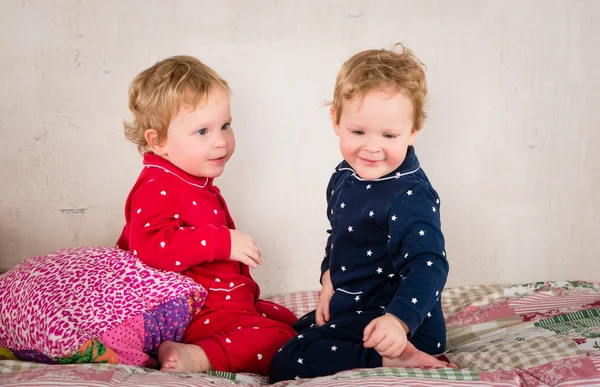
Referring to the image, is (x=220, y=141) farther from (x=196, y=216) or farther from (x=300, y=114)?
(x=300, y=114)

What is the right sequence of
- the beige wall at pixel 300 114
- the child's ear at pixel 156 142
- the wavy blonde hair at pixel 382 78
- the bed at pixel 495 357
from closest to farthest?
the bed at pixel 495 357
the wavy blonde hair at pixel 382 78
the child's ear at pixel 156 142
the beige wall at pixel 300 114

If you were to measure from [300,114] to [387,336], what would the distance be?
1.12m

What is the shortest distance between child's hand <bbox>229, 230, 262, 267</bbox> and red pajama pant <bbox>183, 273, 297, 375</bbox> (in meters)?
0.09

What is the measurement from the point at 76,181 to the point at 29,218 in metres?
0.21

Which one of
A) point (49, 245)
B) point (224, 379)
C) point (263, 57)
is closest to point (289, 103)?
point (263, 57)

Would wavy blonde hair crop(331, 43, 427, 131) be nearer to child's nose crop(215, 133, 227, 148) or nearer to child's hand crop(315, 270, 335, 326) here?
child's nose crop(215, 133, 227, 148)

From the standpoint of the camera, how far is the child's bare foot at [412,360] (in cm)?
142

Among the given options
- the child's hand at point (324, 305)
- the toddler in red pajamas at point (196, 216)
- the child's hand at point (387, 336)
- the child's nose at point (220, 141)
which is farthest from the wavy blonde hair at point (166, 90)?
the child's hand at point (387, 336)

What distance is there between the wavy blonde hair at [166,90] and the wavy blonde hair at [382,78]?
0.36m

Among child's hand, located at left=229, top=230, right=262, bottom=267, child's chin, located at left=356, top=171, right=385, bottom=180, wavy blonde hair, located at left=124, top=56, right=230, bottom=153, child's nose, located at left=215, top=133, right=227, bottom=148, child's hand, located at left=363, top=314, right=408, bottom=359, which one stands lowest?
child's hand, located at left=363, top=314, right=408, bottom=359

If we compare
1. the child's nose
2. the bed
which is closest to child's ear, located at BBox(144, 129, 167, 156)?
the child's nose

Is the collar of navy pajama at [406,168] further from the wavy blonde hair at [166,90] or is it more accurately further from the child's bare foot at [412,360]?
the wavy blonde hair at [166,90]

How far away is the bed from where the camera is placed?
1323 mm

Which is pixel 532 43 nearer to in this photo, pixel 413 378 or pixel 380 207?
pixel 380 207
